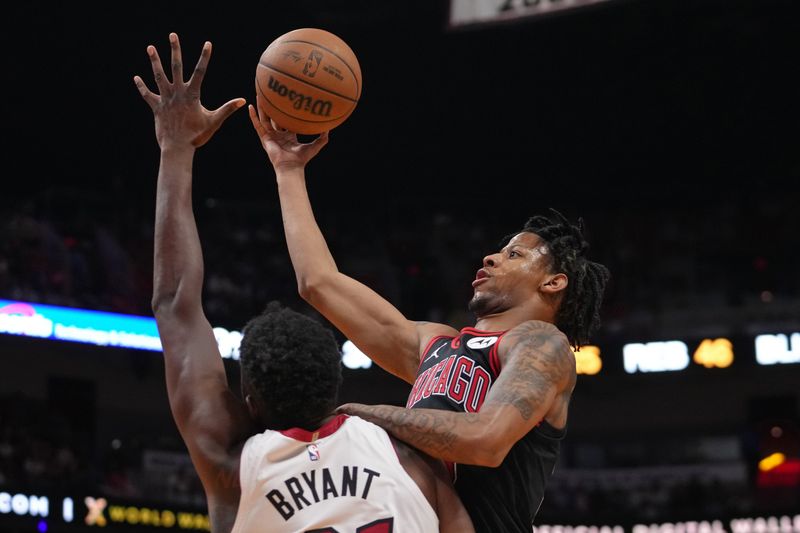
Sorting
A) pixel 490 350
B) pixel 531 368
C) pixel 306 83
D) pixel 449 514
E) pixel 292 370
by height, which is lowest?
pixel 449 514

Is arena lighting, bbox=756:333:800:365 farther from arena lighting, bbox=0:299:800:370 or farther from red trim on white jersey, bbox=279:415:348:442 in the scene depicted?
red trim on white jersey, bbox=279:415:348:442

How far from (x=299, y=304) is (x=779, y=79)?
7.22 meters

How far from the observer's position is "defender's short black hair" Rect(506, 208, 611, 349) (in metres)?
4.03

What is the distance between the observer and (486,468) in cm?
332

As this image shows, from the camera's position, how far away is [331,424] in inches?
107

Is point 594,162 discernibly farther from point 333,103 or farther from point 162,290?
point 162,290

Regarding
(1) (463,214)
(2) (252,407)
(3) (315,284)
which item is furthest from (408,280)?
(2) (252,407)

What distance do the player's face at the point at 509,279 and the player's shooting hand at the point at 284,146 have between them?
0.81 m

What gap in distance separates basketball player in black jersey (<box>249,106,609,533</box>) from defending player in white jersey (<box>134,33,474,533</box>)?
17 cm

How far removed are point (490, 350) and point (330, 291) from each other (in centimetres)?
78

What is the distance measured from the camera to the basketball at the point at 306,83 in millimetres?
4121

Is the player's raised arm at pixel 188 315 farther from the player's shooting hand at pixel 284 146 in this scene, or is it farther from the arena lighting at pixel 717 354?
the arena lighting at pixel 717 354

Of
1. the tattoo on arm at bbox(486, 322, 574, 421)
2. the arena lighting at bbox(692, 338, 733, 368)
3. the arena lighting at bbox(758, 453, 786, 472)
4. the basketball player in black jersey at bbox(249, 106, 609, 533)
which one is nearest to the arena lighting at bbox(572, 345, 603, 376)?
the arena lighting at bbox(692, 338, 733, 368)

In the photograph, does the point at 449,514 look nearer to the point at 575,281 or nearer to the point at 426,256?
the point at 575,281
